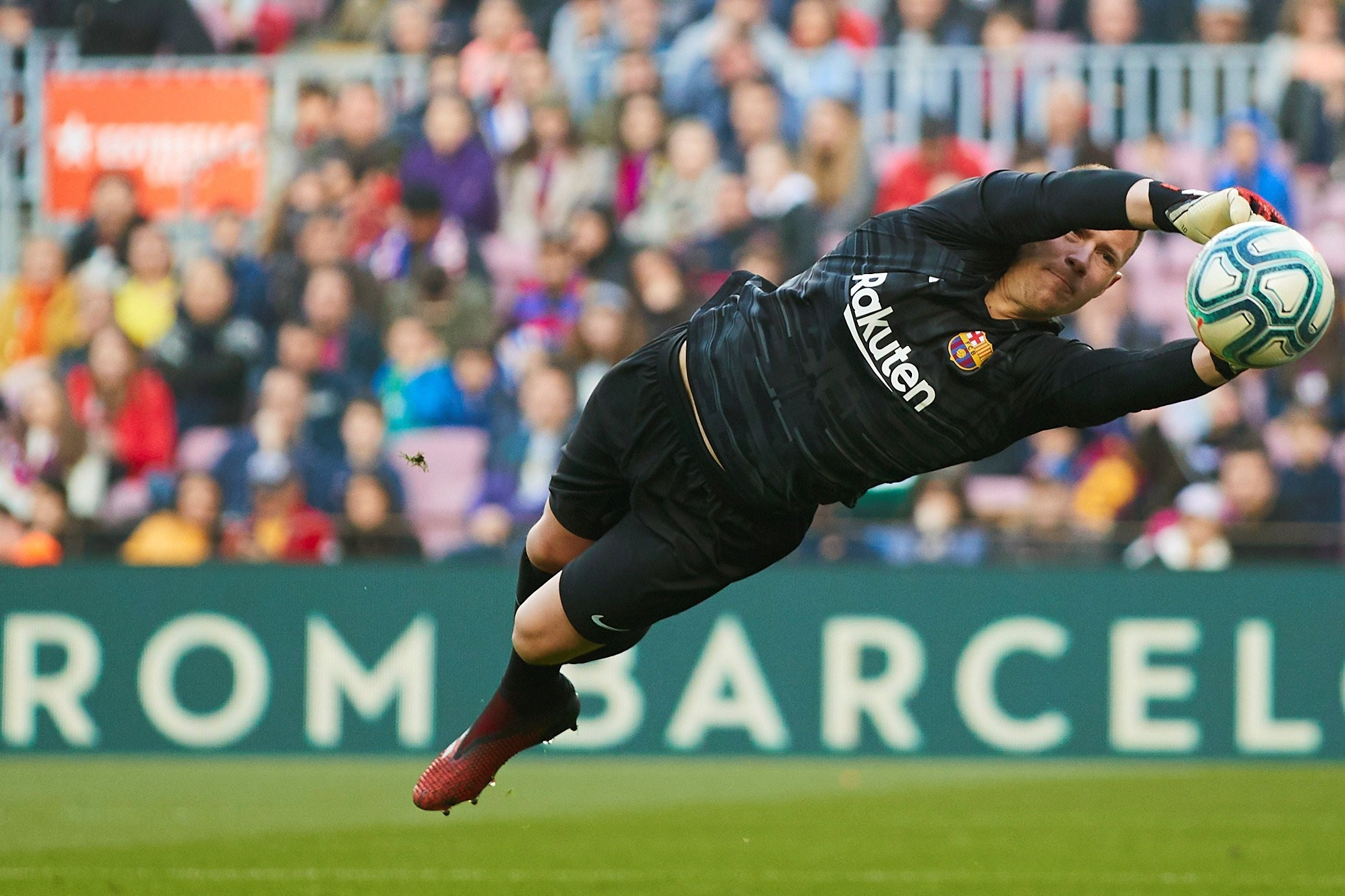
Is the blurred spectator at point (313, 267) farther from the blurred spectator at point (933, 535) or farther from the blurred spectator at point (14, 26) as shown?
the blurred spectator at point (933, 535)

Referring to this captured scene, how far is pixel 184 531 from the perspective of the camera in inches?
419

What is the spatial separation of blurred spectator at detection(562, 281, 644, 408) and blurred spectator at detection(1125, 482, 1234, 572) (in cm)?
292

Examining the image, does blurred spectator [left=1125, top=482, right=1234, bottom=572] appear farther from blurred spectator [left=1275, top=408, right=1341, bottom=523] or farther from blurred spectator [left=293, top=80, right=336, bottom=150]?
blurred spectator [left=293, top=80, right=336, bottom=150]

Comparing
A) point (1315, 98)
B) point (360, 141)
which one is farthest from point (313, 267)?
point (1315, 98)

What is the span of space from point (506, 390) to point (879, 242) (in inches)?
239

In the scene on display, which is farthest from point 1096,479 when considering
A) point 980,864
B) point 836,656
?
point 980,864

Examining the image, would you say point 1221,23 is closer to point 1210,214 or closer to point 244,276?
point 244,276

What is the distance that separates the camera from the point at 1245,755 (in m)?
9.94

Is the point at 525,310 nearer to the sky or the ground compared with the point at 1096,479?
nearer to the sky

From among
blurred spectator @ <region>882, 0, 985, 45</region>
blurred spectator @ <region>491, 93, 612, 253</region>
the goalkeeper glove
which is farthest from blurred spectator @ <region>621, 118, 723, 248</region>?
the goalkeeper glove

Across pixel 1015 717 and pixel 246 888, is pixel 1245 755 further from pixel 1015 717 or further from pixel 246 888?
pixel 246 888

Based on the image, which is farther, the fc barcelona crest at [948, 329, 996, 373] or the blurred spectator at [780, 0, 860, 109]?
the blurred spectator at [780, 0, 860, 109]

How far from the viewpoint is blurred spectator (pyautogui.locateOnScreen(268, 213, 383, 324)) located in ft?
39.5

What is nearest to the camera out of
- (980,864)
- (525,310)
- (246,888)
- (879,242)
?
(879,242)
